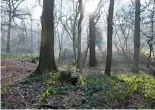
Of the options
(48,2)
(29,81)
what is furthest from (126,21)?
(29,81)

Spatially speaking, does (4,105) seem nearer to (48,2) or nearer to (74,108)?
(74,108)

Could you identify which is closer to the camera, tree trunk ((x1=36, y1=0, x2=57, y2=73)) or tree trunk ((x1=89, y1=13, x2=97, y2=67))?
tree trunk ((x1=36, y1=0, x2=57, y2=73))

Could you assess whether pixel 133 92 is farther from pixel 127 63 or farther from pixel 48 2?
pixel 127 63

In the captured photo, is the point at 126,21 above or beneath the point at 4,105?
above

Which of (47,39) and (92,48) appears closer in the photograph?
(47,39)

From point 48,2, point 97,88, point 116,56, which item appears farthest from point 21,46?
point 97,88

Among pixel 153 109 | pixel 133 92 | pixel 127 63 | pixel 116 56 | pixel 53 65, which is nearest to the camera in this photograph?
pixel 153 109

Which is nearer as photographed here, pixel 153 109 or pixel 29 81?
→ pixel 153 109

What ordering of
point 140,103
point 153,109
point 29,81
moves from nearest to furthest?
point 153,109 → point 140,103 → point 29,81

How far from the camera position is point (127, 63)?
30.2 meters

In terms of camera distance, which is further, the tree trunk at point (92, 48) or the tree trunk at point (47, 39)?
the tree trunk at point (92, 48)

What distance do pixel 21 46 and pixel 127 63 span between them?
79.5ft

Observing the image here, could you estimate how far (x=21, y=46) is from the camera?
4875 cm

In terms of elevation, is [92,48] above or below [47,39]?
below
